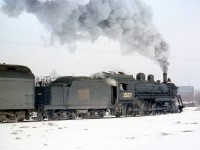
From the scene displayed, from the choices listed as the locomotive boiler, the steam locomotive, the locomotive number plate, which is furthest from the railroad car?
the locomotive number plate

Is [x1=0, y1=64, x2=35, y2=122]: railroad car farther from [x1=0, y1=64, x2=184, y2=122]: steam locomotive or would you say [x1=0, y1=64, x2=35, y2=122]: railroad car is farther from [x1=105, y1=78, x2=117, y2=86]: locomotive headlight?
[x1=105, y1=78, x2=117, y2=86]: locomotive headlight

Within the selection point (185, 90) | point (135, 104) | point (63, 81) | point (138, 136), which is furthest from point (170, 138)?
point (185, 90)

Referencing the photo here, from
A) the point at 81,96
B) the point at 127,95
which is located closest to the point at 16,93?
the point at 81,96

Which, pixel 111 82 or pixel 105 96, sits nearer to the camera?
pixel 105 96

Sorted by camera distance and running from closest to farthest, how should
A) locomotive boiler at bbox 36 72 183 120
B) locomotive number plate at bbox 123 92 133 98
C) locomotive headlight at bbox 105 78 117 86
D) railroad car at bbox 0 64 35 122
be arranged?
railroad car at bbox 0 64 35 122 → locomotive boiler at bbox 36 72 183 120 → locomotive headlight at bbox 105 78 117 86 → locomotive number plate at bbox 123 92 133 98

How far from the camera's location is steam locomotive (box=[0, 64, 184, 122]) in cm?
1948

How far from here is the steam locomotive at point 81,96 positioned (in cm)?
1948

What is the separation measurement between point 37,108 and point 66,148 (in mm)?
11602

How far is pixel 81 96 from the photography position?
22547 millimetres

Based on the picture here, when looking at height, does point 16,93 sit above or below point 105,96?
above

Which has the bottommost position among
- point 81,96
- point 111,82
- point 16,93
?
point 81,96

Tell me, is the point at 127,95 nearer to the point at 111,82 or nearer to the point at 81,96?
the point at 111,82

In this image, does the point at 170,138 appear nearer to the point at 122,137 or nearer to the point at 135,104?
the point at 122,137

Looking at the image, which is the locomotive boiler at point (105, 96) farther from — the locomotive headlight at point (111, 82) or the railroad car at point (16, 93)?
the railroad car at point (16, 93)
